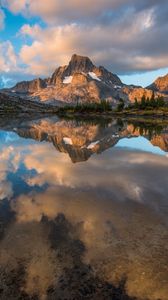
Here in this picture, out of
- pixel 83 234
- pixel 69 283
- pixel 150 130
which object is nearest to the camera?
pixel 69 283

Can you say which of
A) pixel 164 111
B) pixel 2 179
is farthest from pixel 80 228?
pixel 164 111

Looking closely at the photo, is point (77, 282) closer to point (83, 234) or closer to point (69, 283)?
point (69, 283)

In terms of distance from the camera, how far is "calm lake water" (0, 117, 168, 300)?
446 inches

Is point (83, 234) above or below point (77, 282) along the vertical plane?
below

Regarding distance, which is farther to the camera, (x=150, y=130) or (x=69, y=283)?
(x=150, y=130)

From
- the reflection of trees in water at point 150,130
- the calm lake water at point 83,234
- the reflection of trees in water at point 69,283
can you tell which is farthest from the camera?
the reflection of trees in water at point 150,130

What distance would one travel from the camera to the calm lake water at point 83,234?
37.2 ft

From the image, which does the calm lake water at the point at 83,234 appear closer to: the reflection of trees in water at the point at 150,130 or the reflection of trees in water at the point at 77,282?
the reflection of trees in water at the point at 77,282

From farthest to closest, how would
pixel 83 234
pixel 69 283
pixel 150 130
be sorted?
pixel 150 130 < pixel 83 234 < pixel 69 283

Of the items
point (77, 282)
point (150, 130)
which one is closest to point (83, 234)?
point (77, 282)

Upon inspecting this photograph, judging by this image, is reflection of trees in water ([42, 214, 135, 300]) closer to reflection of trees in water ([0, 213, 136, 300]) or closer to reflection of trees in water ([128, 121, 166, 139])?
reflection of trees in water ([0, 213, 136, 300])

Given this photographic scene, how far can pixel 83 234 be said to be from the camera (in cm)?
1582

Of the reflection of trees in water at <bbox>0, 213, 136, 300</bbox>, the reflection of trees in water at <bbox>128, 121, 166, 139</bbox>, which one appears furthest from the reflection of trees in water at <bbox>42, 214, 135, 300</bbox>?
the reflection of trees in water at <bbox>128, 121, 166, 139</bbox>

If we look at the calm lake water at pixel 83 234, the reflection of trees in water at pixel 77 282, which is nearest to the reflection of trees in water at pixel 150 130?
the calm lake water at pixel 83 234
